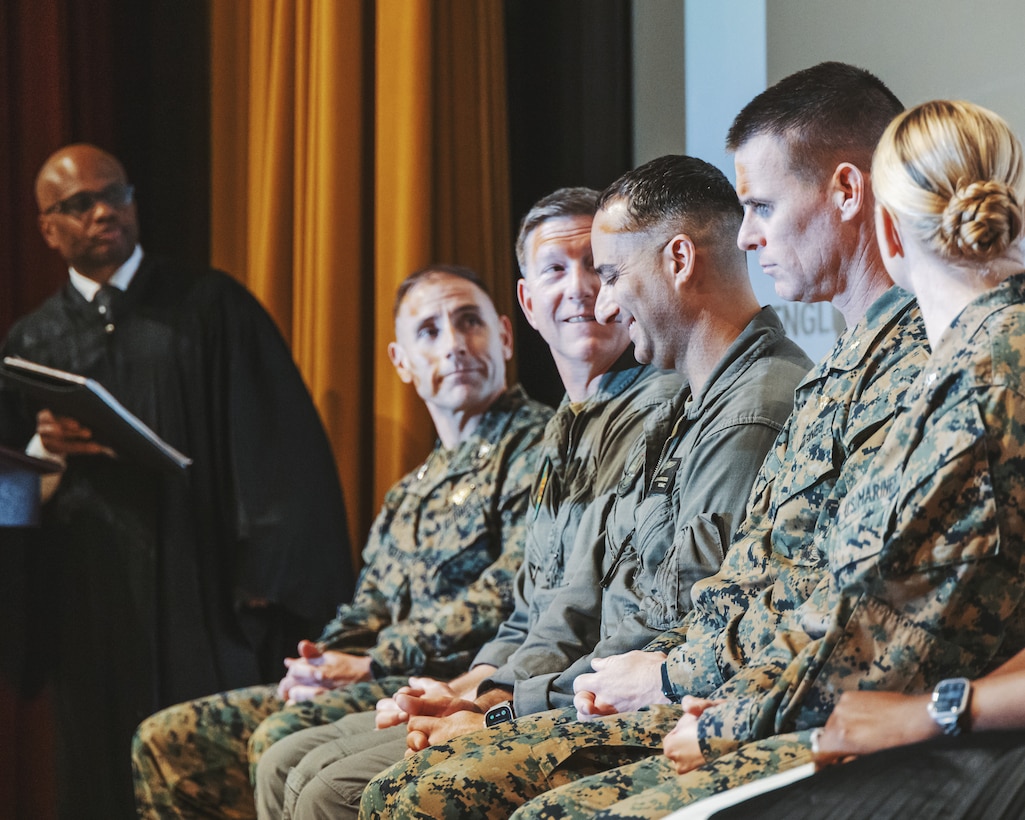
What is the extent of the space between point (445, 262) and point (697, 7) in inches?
36.9

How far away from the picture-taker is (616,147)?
3350mm

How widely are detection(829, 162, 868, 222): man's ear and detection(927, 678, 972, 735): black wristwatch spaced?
2.49ft

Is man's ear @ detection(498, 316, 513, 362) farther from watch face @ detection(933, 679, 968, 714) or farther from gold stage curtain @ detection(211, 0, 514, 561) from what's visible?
watch face @ detection(933, 679, 968, 714)

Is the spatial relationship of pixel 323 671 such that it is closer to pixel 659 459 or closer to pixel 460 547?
pixel 460 547

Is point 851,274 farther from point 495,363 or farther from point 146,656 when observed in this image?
point 146,656

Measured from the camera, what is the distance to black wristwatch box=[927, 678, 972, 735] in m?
1.15

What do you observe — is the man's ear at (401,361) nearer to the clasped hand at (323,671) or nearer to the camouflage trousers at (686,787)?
the clasped hand at (323,671)

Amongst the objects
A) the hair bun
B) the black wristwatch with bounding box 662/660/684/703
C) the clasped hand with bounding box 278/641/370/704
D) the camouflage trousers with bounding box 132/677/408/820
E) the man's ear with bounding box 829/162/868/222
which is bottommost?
the camouflage trousers with bounding box 132/677/408/820

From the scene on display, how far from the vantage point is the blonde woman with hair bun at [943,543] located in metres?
1.12

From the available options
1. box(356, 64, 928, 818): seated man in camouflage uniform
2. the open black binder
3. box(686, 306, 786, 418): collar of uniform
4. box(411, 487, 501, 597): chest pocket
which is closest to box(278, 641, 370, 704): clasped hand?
box(411, 487, 501, 597): chest pocket

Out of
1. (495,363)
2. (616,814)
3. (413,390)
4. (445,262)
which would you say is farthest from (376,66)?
(616,814)

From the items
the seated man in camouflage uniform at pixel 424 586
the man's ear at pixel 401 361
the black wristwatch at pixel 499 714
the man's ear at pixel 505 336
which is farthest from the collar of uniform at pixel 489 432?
the black wristwatch at pixel 499 714

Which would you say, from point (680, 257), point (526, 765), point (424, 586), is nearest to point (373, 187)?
point (424, 586)

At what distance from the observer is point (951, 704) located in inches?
45.5
